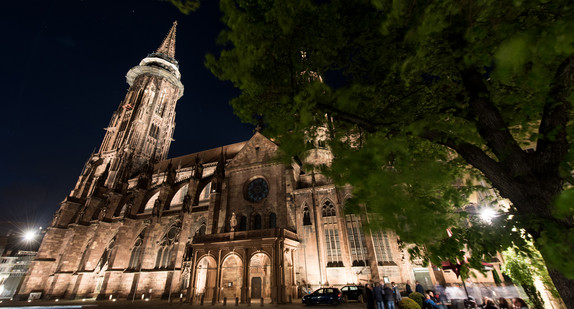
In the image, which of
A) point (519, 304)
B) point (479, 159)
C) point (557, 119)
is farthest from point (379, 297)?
point (557, 119)

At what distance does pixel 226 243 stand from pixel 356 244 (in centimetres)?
991

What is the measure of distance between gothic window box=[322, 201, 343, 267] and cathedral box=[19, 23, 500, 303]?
76 millimetres

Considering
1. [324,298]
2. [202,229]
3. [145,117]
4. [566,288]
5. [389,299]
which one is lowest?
[324,298]

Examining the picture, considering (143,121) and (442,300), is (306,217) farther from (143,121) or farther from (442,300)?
(143,121)

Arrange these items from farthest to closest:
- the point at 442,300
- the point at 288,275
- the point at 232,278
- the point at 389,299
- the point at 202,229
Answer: the point at 202,229 < the point at 232,278 < the point at 288,275 < the point at 389,299 < the point at 442,300

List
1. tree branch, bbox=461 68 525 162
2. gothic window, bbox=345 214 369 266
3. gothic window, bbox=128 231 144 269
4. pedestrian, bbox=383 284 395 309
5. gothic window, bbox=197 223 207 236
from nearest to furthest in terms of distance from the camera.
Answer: tree branch, bbox=461 68 525 162 → pedestrian, bbox=383 284 395 309 → gothic window, bbox=345 214 369 266 → gothic window, bbox=197 223 207 236 → gothic window, bbox=128 231 144 269

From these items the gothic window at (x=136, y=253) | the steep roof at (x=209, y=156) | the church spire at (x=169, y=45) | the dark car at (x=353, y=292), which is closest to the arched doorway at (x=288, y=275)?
the dark car at (x=353, y=292)

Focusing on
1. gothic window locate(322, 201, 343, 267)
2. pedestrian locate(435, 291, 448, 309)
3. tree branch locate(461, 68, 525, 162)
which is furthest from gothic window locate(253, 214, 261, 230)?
tree branch locate(461, 68, 525, 162)

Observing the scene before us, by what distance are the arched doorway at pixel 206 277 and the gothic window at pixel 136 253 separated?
407 inches

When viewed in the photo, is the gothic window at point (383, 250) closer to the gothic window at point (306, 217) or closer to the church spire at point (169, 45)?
the gothic window at point (306, 217)

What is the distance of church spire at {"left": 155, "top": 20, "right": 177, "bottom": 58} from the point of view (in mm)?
61938

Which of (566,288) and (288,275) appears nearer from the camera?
(566,288)

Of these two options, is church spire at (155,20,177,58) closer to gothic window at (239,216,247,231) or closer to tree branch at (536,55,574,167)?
gothic window at (239,216,247,231)

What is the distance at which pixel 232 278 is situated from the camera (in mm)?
19062
